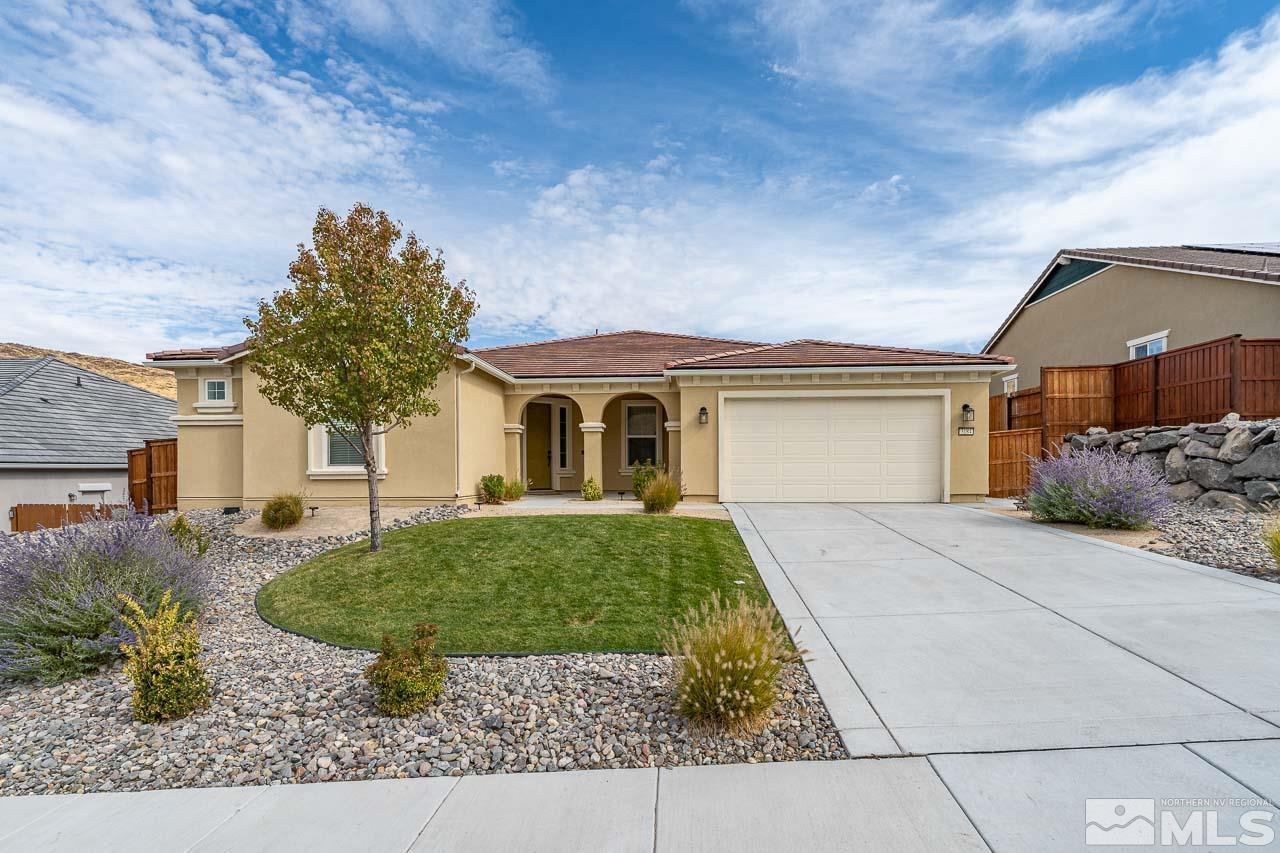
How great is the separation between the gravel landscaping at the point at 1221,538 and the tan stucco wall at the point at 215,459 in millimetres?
16059

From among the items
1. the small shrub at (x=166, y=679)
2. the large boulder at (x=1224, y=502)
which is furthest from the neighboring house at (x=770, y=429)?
the small shrub at (x=166, y=679)

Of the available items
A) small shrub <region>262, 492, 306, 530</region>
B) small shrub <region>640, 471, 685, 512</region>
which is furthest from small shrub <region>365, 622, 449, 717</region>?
small shrub <region>262, 492, 306, 530</region>

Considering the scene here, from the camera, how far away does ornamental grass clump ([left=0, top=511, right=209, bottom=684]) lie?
4.90 metres

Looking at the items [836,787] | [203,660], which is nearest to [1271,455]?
[836,787]

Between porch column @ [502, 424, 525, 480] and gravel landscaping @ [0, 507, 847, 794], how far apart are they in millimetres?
9519

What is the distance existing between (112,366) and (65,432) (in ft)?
123

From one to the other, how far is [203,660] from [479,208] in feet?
36.4

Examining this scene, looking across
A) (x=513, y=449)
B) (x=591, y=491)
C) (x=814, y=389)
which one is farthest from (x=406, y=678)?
(x=513, y=449)

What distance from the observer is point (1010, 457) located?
44.3 feet

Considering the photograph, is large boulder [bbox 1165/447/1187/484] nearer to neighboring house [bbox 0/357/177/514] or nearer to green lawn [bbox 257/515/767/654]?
green lawn [bbox 257/515/767/654]

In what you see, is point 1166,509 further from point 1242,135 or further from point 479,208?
point 479,208

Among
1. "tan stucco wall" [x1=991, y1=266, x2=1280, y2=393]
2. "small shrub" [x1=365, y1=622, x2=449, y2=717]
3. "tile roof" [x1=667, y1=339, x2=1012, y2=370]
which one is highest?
"tan stucco wall" [x1=991, y1=266, x2=1280, y2=393]

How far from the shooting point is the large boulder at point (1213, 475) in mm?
9562

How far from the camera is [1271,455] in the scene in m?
9.06
